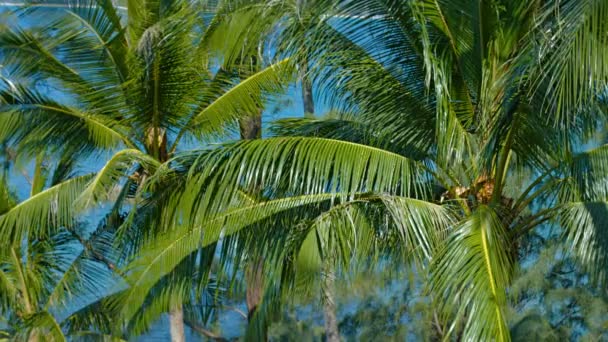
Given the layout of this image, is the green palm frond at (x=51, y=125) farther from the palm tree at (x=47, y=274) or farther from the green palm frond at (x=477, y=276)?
the green palm frond at (x=477, y=276)

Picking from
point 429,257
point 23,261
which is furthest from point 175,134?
point 429,257

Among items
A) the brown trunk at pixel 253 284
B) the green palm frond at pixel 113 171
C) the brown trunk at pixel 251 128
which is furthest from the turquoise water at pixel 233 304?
the green palm frond at pixel 113 171

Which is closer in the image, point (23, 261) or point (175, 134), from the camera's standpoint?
point (175, 134)

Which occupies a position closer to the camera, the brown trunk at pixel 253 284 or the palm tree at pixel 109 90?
the brown trunk at pixel 253 284

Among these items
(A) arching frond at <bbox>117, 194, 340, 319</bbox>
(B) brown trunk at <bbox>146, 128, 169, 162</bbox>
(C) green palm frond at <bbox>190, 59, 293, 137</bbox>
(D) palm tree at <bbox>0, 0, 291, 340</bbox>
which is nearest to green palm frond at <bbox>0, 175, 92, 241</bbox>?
(D) palm tree at <bbox>0, 0, 291, 340</bbox>

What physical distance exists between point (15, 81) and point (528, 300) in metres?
7.04

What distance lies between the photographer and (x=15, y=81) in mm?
10484

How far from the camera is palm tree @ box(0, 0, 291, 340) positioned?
10180mm

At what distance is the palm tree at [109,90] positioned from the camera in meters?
10.2

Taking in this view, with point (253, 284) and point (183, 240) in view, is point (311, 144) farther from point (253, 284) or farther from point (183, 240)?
point (253, 284)

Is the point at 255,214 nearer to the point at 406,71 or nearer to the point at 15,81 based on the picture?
the point at 406,71

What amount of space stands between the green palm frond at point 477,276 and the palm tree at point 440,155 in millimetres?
10

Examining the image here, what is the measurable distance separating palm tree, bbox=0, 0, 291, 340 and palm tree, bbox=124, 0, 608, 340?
5.19 ft

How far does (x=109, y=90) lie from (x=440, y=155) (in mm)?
3993
